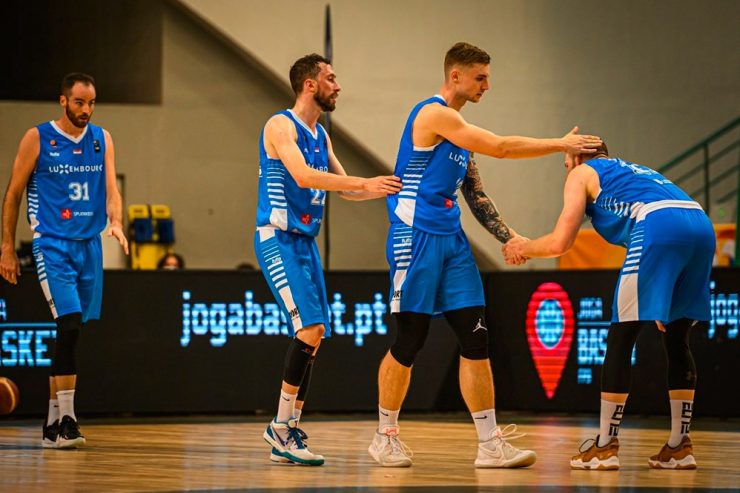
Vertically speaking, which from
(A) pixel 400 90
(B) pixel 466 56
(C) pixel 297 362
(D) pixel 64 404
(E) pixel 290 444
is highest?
(A) pixel 400 90

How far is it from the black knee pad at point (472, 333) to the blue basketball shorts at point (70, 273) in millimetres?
2264

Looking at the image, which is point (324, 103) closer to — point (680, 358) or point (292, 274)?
point (292, 274)

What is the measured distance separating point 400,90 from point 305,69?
29.0ft

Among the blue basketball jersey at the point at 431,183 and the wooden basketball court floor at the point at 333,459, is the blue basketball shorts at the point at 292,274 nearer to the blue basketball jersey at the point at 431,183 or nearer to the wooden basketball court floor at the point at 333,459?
the blue basketball jersey at the point at 431,183

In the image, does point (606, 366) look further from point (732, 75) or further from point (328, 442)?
point (732, 75)

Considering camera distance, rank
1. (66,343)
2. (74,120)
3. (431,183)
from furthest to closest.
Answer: (74,120) → (66,343) → (431,183)

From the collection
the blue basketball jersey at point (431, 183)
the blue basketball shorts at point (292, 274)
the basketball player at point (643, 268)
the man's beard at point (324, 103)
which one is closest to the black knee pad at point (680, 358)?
the basketball player at point (643, 268)

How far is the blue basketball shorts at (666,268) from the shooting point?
4.97 meters

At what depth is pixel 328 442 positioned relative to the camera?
21.6ft

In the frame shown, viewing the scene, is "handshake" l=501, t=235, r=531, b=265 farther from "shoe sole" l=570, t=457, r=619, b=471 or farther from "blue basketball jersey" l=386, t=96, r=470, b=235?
"shoe sole" l=570, t=457, r=619, b=471

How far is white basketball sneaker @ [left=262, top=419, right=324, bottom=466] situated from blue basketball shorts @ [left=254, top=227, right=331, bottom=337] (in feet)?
1.46

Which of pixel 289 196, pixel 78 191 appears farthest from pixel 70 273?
pixel 289 196

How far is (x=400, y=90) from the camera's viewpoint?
46.9ft

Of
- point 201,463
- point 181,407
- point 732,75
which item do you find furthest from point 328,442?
point 732,75
